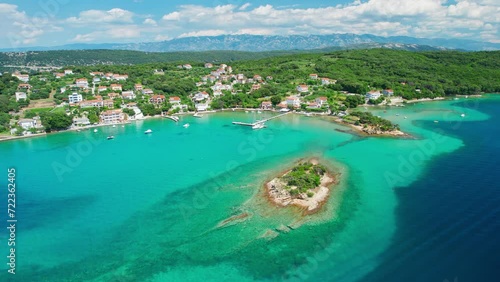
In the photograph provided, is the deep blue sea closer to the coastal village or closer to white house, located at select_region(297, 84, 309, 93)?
the coastal village

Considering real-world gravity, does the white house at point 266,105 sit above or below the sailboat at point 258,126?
above

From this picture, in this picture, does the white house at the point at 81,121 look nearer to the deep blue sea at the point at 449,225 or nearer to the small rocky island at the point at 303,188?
the small rocky island at the point at 303,188

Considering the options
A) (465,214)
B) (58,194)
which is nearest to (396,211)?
(465,214)

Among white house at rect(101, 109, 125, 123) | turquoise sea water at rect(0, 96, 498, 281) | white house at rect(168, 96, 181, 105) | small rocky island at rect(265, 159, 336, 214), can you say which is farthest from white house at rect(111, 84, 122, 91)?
small rocky island at rect(265, 159, 336, 214)

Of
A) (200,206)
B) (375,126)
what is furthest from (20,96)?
(375,126)

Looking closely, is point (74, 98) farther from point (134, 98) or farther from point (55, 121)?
point (55, 121)

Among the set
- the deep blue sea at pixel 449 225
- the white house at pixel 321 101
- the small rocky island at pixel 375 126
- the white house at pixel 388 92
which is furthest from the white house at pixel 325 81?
the deep blue sea at pixel 449 225

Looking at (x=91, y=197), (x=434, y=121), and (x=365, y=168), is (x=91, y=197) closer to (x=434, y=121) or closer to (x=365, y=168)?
(x=365, y=168)
